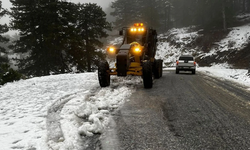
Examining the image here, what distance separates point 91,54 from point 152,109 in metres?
18.8

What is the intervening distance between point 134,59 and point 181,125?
231 inches

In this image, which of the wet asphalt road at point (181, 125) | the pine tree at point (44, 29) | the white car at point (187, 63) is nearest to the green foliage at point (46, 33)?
the pine tree at point (44, 29)

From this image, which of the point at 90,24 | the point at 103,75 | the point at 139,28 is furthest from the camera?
the point at 90,24

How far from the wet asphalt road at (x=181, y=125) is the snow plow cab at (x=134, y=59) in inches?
88.2

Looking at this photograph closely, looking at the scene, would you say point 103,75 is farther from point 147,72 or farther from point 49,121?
point 49,121

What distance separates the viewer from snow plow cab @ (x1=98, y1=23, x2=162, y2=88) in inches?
316

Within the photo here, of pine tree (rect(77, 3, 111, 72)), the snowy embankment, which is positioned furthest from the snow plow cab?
pine tree (rect(77, 3, 111, 72))

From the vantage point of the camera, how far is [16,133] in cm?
346

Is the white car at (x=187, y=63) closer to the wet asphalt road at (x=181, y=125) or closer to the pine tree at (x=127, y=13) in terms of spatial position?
the wet asphalt road at (x=181, y=125)

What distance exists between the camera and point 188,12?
55.8m

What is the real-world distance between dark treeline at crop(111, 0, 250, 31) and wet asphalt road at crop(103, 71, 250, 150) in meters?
33.7

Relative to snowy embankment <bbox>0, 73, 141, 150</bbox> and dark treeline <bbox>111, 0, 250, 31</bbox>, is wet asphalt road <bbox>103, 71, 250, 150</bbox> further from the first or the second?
dark treeline <bbox>111, 0, 250, 31</bbox>

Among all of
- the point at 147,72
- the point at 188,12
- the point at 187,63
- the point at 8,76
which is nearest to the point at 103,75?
the point at 147,72

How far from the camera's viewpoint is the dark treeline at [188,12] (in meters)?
36.8
